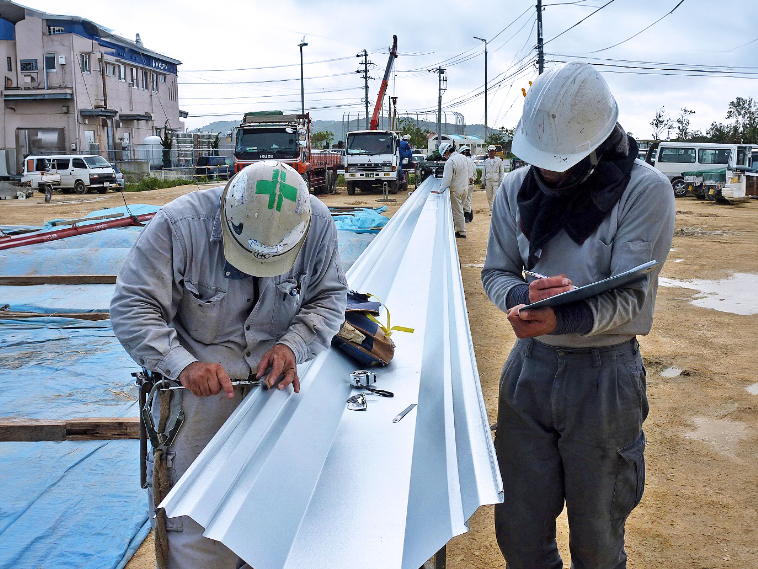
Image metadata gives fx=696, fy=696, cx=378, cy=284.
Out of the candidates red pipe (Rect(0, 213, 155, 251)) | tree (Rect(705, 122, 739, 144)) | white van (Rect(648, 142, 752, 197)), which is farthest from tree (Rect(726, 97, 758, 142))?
red pipe (Rect(0, 213, 155, 251))

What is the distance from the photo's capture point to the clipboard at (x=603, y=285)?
187 centimetres

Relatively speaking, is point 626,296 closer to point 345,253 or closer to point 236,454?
point 236,454

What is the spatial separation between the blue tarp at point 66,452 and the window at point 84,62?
33.7 meters

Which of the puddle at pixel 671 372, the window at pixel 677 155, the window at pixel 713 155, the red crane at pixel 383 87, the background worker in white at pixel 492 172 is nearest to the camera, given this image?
the puddle at pixel 671 372

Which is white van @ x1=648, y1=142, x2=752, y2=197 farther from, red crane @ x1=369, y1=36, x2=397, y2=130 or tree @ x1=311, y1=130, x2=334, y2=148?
tree @ x1=311, y1=130, x2=334, y2=148

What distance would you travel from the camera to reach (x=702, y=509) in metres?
3.68

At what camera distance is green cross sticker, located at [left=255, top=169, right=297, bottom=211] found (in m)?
2.09

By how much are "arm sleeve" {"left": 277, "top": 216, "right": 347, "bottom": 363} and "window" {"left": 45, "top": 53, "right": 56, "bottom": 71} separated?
39.5 m

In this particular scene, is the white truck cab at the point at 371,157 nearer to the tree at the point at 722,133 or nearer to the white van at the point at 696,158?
the white van at the point at 696,158

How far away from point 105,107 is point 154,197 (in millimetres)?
15114

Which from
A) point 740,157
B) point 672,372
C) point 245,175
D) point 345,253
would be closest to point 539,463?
point 245,175

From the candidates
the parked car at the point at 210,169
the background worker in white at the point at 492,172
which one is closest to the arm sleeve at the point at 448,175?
the background worker in white at the point at 492,172

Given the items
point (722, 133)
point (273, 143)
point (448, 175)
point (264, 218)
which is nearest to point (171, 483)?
point (264, 218)

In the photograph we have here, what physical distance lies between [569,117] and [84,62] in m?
40.6
